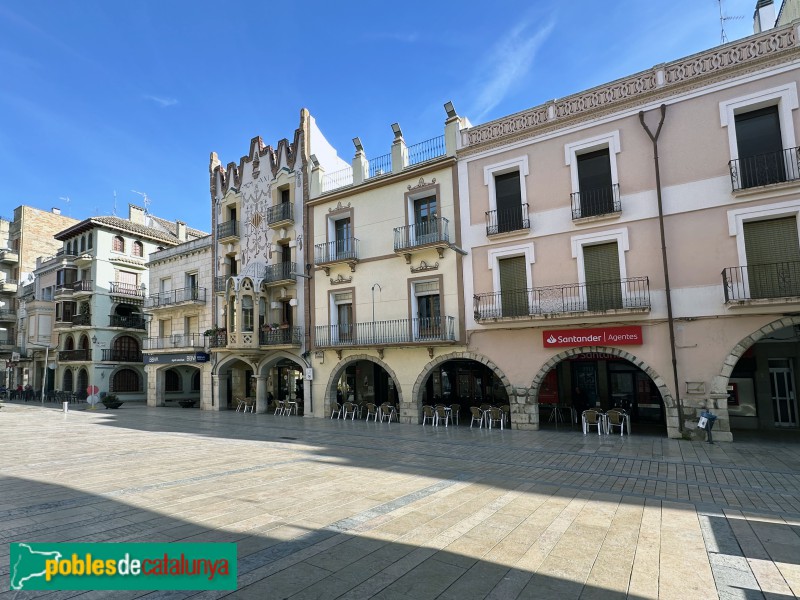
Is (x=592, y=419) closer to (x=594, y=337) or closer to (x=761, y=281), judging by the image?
(x=594, y=337)

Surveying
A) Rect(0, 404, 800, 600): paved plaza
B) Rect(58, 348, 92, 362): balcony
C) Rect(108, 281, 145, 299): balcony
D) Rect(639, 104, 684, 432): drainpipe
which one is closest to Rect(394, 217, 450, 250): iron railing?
Rect(639, 104, 684, 432): drainpipe

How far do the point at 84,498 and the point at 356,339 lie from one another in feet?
41.4

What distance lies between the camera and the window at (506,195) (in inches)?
640

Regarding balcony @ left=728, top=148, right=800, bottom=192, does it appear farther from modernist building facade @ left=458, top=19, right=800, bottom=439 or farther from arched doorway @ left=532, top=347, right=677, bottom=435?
arched doorway @ left=532, top=347, right=677, bottom=435

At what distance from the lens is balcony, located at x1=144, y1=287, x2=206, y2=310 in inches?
1041

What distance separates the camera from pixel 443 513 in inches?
257

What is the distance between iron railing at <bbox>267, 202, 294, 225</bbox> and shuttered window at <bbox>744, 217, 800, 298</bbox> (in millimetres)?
18341

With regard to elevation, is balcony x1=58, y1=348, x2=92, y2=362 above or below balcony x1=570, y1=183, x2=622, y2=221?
below

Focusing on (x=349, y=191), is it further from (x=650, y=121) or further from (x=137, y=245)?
(x=137, y=245)

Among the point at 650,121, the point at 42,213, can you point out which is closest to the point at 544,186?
the point at 650,121

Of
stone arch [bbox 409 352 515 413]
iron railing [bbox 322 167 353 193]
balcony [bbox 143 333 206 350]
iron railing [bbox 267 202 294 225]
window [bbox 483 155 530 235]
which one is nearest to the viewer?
stone arch [bbox 409 352 515 413]

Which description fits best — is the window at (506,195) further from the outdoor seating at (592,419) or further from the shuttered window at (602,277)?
the outdoor seating at (592,419)

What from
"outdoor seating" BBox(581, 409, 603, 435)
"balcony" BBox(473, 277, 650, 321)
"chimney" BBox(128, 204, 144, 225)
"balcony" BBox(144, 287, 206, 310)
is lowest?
"outdoor seating" BBox(581, 409, 603, 435)

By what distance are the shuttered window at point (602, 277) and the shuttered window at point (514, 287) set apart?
2.07 meters
